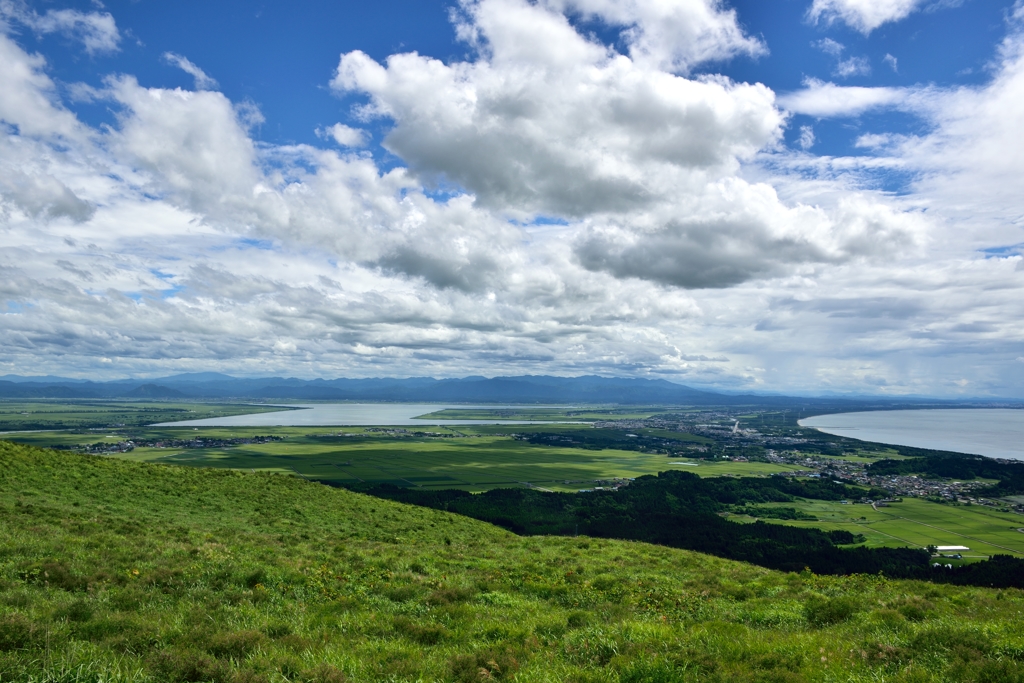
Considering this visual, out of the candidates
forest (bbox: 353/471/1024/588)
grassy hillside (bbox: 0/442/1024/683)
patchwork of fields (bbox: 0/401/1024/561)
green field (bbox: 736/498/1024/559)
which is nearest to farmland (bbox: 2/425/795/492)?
patchwork of fields (bbox: 0/401/1024/561)

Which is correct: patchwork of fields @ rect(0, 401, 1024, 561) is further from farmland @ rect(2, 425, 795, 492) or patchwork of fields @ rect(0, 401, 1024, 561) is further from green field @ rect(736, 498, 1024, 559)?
farmland @ rect(2, 425, 795, 492)

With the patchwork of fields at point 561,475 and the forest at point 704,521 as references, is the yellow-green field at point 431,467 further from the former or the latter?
the forest at point 704,521

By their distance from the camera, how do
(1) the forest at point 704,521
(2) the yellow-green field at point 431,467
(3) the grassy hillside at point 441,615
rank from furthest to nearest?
(2) the yellow-green field at point 431,467
(1) the forest at point 704,521
(3) the grassy hillside at point 441,615

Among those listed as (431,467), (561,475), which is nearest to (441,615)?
(561,475)

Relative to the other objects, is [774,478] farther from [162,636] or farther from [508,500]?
[162,636]

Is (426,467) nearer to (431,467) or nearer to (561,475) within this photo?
(431,467)

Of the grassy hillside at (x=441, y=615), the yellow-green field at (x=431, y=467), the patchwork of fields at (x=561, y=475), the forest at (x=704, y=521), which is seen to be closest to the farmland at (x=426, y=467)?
the yellow-green field at (x=431, y=467)
